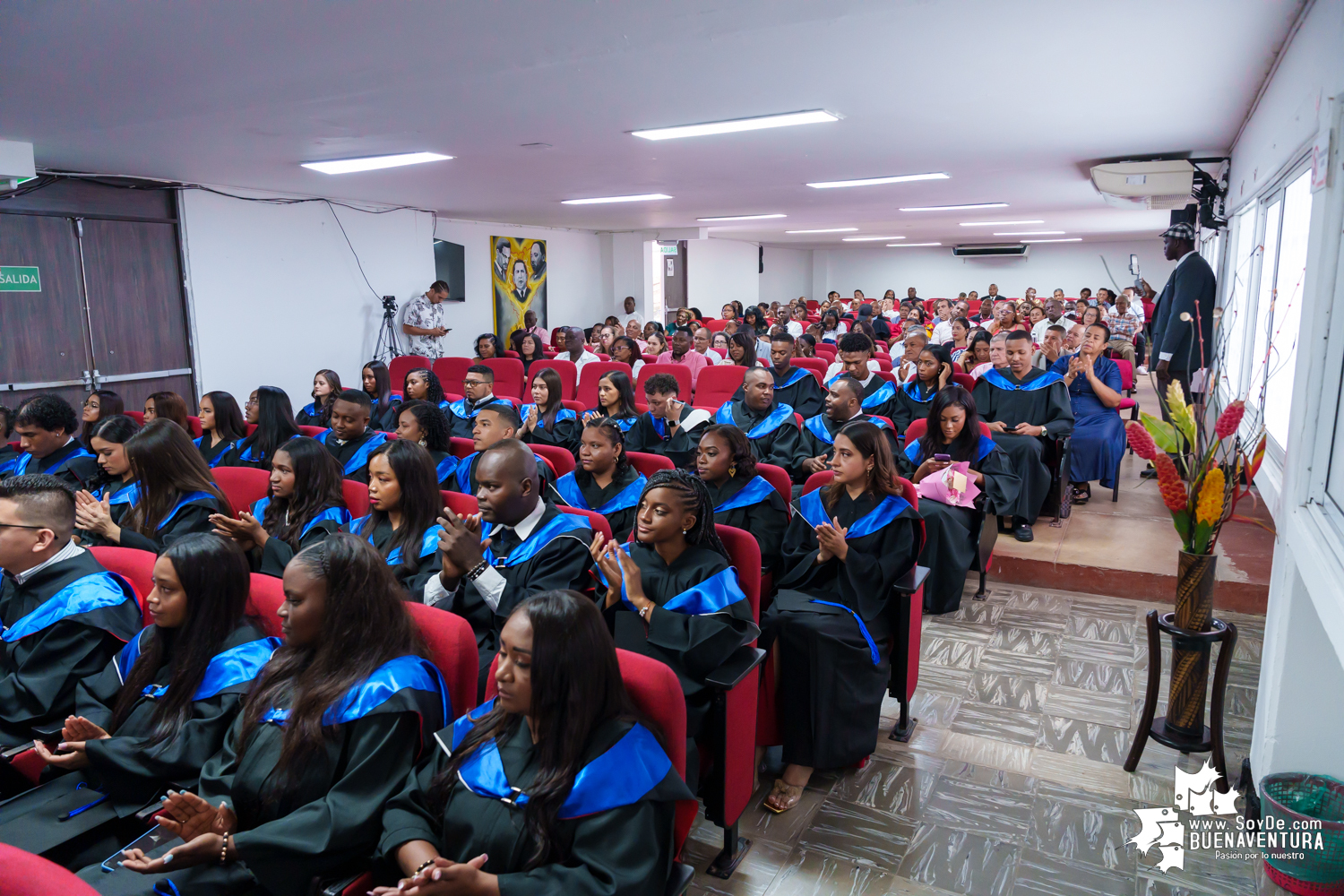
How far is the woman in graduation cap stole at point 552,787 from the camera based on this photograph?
1.65 meters

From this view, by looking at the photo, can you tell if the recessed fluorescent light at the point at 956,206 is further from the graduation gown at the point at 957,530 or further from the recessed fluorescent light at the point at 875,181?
the graduation gown at the point at 957,530

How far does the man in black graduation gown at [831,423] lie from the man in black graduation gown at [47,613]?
3.45 meters

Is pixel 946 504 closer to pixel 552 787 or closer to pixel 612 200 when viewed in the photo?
pixel 552 787

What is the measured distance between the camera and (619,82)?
149 inches

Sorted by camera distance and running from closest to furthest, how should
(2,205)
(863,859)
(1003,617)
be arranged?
(863,859)
(1003,617)
(2,205)

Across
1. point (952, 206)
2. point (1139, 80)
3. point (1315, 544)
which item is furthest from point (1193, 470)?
point (952, 206)

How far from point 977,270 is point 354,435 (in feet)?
74.0

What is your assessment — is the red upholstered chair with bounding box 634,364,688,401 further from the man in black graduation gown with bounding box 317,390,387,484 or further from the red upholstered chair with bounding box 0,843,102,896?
the red upholstered chair with bounding box 0,843,102,896

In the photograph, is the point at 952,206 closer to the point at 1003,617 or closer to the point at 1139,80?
the point at 1139,80

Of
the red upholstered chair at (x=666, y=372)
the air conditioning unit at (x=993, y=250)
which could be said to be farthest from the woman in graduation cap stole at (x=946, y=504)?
the air conditioning unit at (x=993, y=250)

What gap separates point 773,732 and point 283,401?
3839mm

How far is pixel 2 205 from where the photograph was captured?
624cm

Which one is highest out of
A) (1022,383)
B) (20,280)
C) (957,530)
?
(20,280)

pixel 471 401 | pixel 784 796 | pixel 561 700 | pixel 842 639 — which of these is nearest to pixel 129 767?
pixel 561 700
